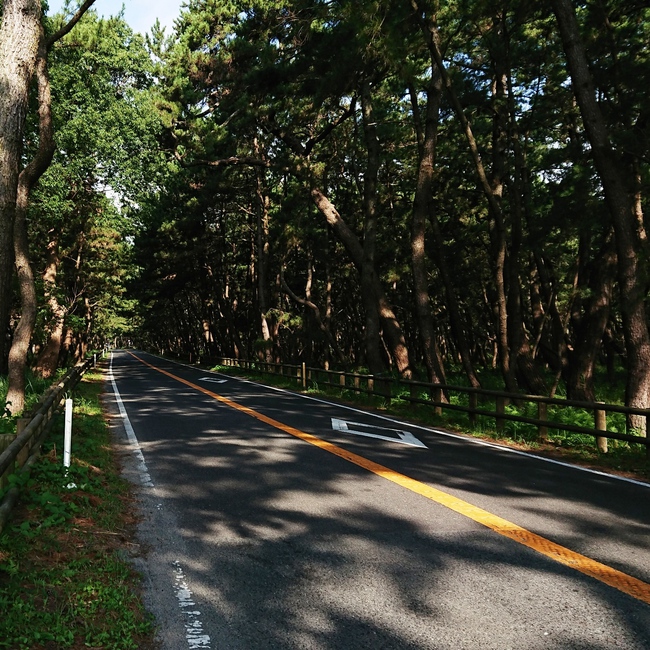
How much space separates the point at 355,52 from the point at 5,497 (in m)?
13.9

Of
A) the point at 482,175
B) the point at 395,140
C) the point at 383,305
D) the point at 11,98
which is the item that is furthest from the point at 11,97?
the point at 395,140

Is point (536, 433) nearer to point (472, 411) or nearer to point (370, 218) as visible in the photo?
point (472, 411)

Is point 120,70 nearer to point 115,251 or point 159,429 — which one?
point 115,251

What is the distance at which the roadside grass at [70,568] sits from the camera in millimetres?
Result: 3242

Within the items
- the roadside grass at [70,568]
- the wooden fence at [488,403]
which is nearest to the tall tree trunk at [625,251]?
the wooden fence at [488,403]

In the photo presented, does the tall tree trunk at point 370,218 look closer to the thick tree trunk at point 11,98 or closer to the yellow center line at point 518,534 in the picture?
the yellow center line at point 518,534

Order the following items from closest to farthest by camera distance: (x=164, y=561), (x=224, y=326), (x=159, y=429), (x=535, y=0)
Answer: (x=164, y=561)
(x=159, y=429)
(x=535, y=0)
(x=224, y=326)

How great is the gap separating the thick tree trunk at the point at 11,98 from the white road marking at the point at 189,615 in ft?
17.4

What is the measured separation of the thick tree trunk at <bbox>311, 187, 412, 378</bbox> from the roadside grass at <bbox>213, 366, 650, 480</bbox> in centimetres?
153

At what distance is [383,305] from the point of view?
18688mm

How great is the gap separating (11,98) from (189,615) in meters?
6.94

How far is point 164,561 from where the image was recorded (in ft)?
14.6

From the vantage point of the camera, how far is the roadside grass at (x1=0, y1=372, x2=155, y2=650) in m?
3.24

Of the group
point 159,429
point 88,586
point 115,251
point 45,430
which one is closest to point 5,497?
point 88,586
